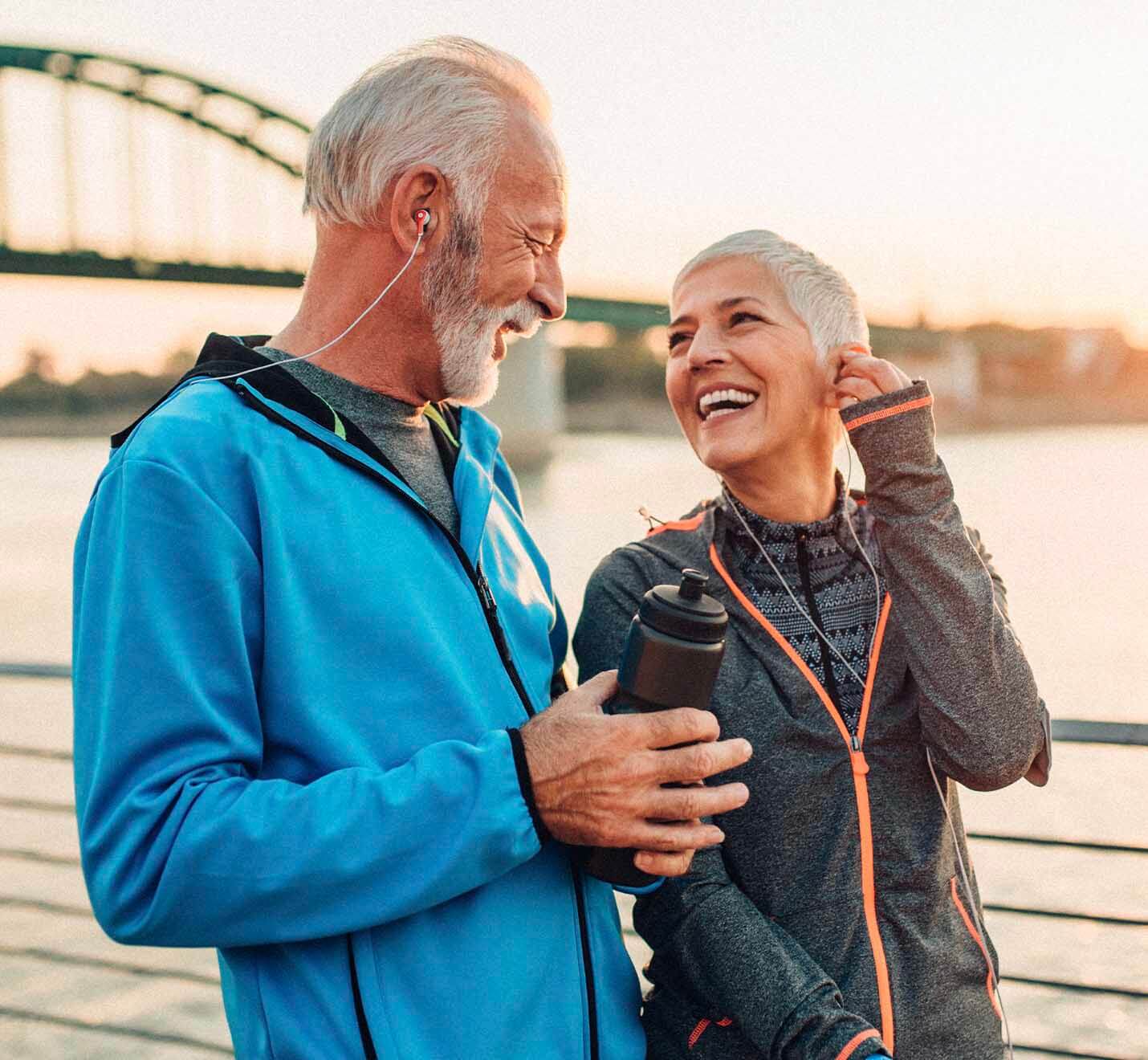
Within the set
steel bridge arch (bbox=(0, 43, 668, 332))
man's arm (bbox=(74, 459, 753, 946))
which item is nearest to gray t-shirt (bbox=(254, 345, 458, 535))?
man's arm (bbox=(74, 459, 753, 946))

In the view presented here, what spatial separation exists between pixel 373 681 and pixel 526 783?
20cm

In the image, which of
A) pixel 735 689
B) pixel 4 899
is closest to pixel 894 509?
pixel 735 689

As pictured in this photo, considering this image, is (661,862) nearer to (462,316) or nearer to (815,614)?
(815,614)

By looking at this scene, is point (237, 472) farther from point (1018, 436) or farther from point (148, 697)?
point (1018, 436)

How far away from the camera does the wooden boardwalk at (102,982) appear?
296 cm

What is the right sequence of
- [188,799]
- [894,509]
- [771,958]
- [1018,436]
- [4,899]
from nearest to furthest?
[188,799] < [771,958] < [894,509] < [4,899] < [1018,436]

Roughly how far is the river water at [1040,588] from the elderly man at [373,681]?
63cm

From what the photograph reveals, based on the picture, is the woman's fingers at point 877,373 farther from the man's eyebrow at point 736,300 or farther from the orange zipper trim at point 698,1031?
the orange zipper trim at point 698,1031

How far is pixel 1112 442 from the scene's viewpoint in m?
45.3

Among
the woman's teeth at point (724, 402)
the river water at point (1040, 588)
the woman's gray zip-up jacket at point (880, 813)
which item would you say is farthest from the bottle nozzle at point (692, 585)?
the river water at point (1040, 588)

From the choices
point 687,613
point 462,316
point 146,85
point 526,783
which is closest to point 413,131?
point 462,316

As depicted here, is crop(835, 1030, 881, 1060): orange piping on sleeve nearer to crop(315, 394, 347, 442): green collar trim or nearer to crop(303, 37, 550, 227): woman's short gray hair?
crop(315, 394, 347, 442): green collar trim

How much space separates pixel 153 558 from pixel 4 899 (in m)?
2.27

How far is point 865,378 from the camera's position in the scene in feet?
5.32
